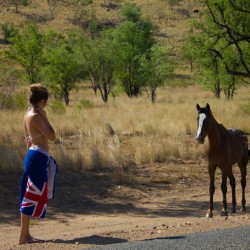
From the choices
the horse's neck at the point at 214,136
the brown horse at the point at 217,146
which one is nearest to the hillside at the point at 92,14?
the brown horse at the point at 217,146

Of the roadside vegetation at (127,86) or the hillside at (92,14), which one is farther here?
the hillside at (92,14)

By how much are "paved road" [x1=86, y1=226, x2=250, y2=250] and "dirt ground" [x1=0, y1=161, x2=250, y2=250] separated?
21.5 inches

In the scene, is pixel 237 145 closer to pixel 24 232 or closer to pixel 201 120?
pixel 201 120

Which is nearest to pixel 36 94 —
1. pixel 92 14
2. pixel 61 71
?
pixel 61 71

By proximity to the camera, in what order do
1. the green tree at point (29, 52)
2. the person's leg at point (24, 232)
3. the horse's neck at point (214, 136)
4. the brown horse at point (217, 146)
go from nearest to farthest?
the person's leg at point (24, 232) < the brown horse at point (217, 146) < the horse's neck at point (214, 136) < the green tree at point (29, 52)

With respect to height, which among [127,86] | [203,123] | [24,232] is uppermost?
[203,123]

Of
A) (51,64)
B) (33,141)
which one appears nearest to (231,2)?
(33,141)

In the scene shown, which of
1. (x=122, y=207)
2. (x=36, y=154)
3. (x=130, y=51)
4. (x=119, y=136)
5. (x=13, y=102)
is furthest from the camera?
(x=130, y=51)

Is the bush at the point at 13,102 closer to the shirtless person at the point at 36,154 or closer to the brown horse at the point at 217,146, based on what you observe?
the brown horse at the point at 217,146

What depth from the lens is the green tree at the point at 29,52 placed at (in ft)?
125

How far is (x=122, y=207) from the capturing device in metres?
12.6

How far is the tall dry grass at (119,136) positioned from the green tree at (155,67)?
817cm

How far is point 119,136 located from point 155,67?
66.3 ft

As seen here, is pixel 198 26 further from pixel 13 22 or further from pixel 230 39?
pixel 13 22
